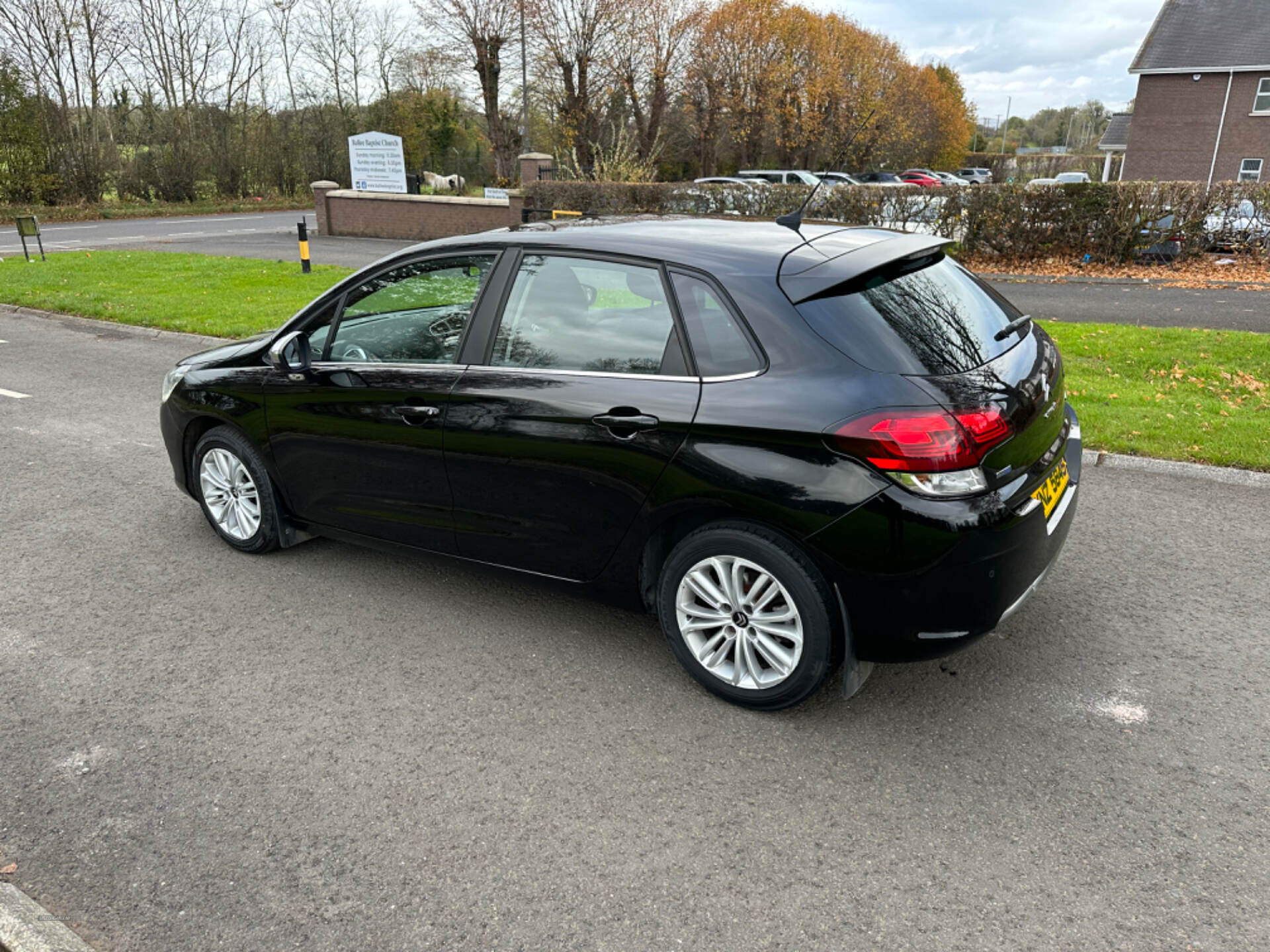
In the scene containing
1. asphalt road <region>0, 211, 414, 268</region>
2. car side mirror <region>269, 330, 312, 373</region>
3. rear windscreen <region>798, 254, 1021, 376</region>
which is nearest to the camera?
rear windscreen <region>798, 254, 1021, 376</region>

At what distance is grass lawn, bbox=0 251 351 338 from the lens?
39.8ft

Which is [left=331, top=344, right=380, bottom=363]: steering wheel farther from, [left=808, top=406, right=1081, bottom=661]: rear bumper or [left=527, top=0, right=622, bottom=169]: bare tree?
[left=527, top=0, right=622, bottom=169]: bare tree

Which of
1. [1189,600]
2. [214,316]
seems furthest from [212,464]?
[214,316]

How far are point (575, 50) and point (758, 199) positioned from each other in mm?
22298

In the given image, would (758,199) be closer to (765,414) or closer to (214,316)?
(214,316)

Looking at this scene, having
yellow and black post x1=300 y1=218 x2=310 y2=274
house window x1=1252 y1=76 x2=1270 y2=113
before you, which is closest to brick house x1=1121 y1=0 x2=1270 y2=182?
house window x1=1252 y1=76 x2=1270 y2=113

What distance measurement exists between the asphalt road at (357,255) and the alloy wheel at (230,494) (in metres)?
10.1

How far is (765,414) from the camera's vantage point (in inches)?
123

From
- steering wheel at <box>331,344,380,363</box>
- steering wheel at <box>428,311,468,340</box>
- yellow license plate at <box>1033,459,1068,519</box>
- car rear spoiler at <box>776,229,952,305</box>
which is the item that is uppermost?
car rear spoiler at <box>776,229,952,305</box>

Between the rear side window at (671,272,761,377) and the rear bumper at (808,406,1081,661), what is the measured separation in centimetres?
65

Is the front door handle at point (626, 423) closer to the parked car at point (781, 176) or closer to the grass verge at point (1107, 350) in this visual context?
the grass verge at point (1107, 350)

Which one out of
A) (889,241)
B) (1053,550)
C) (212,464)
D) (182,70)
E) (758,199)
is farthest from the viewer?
(182,70)

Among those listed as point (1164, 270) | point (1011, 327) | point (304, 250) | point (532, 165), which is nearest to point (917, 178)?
point (532, 165)

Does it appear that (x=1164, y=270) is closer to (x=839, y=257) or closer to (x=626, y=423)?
(x=839, y=257)
